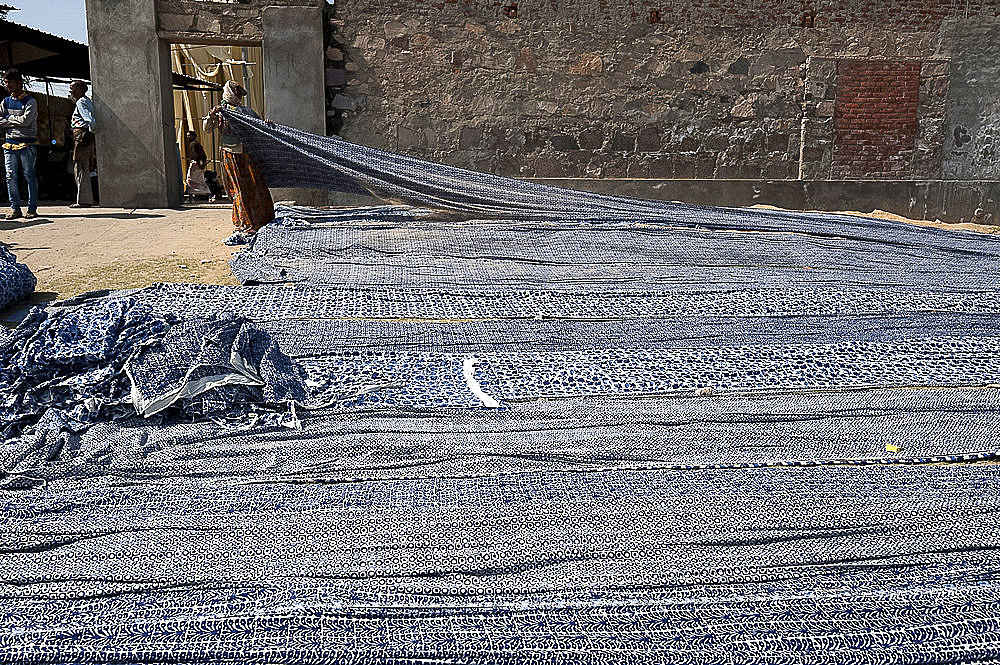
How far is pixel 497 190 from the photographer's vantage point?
14.0 ft

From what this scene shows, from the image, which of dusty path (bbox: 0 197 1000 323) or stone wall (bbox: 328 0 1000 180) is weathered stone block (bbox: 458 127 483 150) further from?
dusty path (bbox: 0 197 1000 323)

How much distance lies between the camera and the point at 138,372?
183 centimetres

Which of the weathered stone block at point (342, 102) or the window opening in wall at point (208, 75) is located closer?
the weathered stone block at point (342, 102)

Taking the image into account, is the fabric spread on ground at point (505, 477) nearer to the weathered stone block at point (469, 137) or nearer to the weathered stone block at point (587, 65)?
the weathered stone block at point (469, 137)

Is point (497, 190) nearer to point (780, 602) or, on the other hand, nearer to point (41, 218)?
point (780, 602)

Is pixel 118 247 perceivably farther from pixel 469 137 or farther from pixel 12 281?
pixel 469 137

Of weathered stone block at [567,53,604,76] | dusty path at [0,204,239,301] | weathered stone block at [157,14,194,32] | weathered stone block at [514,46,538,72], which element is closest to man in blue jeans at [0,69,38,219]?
dusty path at [0,204,239,301]

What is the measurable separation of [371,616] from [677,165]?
25.4 ft

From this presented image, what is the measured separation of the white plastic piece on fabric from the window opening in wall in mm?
12913

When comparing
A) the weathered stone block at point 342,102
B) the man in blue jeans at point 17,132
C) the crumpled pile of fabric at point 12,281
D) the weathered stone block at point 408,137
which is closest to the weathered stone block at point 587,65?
the weathered stone block at point 408,137

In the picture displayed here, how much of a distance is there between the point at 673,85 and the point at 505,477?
24.2 feet

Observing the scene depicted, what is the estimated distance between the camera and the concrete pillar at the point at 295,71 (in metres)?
7.71

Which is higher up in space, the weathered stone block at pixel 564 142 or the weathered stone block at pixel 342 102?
the weathered stone block at pixel 342 102

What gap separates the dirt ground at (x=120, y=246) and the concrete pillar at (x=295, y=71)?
114cm
